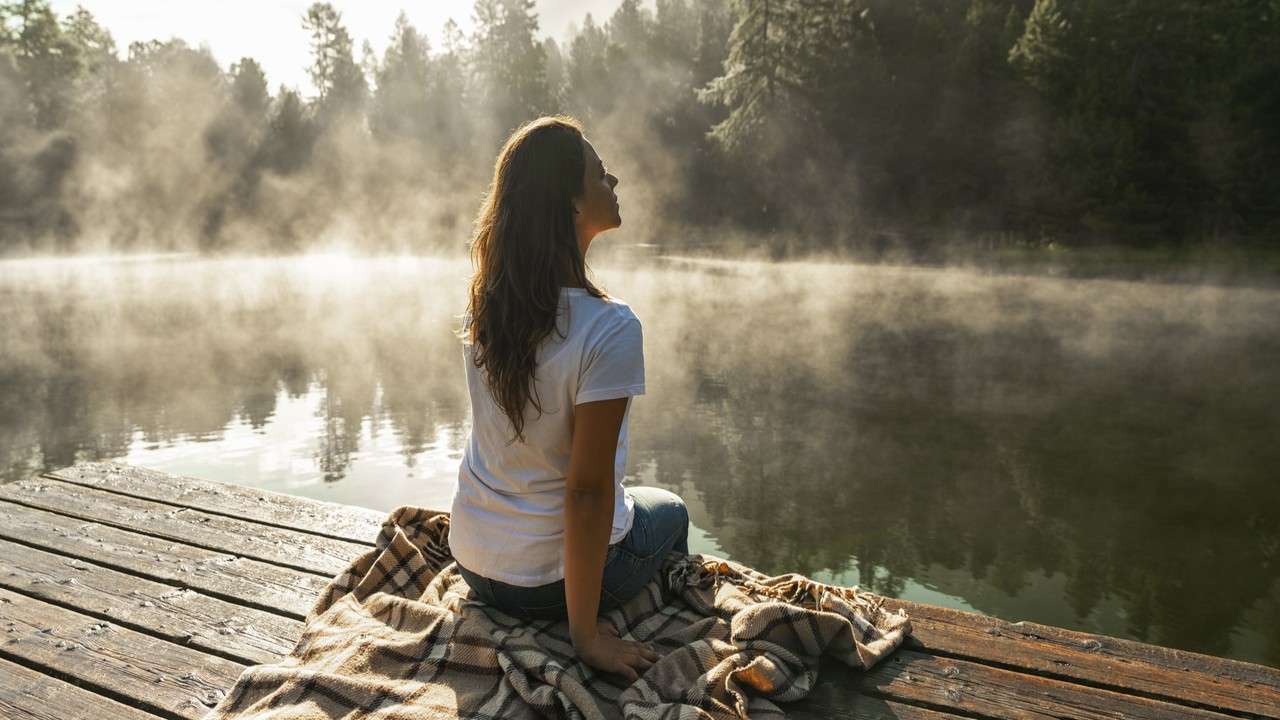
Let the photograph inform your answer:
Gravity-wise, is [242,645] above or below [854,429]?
above

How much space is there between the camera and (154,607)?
2.39m

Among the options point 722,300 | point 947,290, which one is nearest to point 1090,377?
point 722,300

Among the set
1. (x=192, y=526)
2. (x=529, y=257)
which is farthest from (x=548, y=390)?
(x=192, y=526)

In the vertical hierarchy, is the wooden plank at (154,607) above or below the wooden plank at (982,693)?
below

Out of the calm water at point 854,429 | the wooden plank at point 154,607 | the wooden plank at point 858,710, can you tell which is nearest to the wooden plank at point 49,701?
the wooden plank at point 154,607

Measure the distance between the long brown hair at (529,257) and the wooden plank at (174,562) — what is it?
112 cm

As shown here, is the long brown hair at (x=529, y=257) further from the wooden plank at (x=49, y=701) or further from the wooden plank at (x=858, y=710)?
the wooden plank at (x=49, y=701)

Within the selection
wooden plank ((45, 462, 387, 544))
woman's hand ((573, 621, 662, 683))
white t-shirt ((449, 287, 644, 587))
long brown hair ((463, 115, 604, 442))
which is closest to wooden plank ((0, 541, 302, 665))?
wooden plank ((45, 462, 387, 544))

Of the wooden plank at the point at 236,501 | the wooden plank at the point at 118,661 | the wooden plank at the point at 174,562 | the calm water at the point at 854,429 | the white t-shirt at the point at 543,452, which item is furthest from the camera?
the calm water at the point at 854,429

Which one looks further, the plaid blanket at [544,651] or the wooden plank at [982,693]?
the wooden plank at [982,693]

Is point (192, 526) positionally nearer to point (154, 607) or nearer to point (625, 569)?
point (154, 607)

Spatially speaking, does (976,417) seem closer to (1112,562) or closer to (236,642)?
(1112,562)

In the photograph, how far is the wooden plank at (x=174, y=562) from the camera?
8.13 ft

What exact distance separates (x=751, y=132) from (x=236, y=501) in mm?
26477
